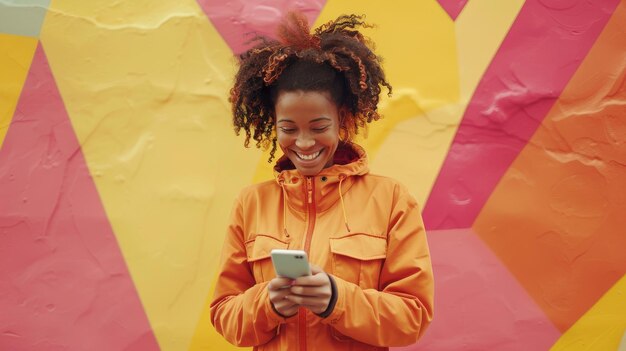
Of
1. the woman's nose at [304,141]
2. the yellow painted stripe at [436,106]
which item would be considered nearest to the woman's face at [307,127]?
the woman's nose at [304,141]

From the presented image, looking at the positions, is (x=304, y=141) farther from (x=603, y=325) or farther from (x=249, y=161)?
(x=603, y=325)

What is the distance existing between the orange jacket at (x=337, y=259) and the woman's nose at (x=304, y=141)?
8cm

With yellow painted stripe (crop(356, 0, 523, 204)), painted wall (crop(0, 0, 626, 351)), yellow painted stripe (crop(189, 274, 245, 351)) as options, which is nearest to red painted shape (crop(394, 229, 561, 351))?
painted wall (crop(0, 0, 626, 351))

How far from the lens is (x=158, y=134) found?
8.74ft

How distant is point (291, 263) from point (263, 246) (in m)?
Result: 0.26

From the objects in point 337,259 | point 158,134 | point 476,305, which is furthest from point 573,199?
point 158,134

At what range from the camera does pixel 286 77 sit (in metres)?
1.68

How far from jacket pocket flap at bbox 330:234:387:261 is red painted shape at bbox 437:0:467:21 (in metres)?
1.32

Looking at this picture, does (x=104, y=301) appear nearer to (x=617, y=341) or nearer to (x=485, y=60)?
(x=485, y=60)

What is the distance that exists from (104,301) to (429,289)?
4.79 feet

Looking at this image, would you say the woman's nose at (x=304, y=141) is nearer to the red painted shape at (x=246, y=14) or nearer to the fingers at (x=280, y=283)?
the fingers at (x=280, y=283)

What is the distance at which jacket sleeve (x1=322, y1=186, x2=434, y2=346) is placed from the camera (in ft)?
4.92

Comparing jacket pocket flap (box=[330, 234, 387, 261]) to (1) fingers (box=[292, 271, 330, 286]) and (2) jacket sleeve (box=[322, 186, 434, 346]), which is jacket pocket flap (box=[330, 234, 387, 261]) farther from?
(1) fingers (box=[292, 271, 330, 286])

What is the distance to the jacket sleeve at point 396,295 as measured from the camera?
1.50 metres
